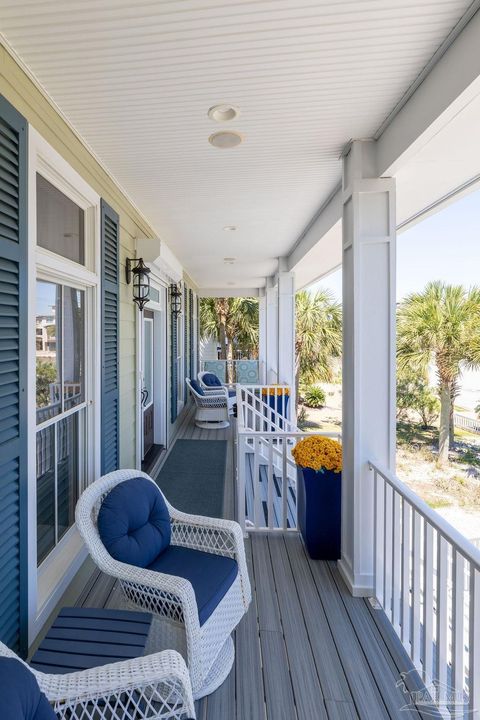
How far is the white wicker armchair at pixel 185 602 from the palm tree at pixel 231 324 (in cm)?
1307

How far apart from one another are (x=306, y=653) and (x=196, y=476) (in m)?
2.89

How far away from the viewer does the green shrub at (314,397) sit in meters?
15.1

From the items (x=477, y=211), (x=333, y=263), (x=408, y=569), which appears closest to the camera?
(x=408, y=569)

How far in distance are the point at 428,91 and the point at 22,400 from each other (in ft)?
7.76

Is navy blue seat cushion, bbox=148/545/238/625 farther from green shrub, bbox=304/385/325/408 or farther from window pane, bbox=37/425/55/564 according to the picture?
green shrub, bbox=304/385/325/408

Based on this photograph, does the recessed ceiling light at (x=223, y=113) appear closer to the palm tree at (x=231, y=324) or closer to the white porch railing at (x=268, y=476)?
the white porch railing at (x=268, y=476)

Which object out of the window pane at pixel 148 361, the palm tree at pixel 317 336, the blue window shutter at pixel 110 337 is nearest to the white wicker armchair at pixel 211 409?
the window pane at pixel 148 361

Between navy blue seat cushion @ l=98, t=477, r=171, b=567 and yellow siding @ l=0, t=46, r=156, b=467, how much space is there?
4.13ft

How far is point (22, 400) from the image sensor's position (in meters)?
1.80

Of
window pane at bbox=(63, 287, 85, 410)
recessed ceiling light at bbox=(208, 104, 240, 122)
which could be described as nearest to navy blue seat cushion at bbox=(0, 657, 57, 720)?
window pane at bbox=(63, 287, 85, 410)

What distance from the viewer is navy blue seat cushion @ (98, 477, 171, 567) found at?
190 centimetres

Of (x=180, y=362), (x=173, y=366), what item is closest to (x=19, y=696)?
(x=173, y=366)

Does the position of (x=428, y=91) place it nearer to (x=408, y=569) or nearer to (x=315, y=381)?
(x=408, y=569)

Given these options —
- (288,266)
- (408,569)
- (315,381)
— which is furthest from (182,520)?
(315,381)
